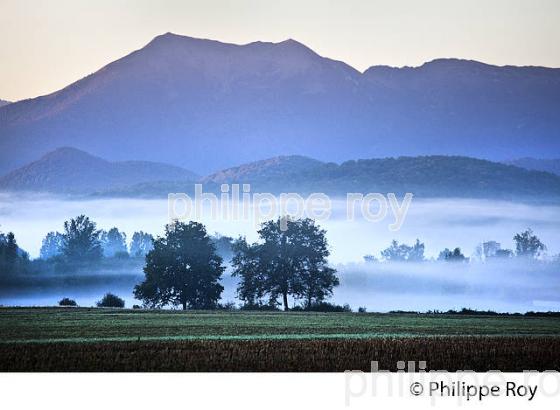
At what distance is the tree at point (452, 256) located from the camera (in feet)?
161

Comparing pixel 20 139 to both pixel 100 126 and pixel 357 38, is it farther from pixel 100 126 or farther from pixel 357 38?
pixel 357 38

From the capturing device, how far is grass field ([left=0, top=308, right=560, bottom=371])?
19656mm

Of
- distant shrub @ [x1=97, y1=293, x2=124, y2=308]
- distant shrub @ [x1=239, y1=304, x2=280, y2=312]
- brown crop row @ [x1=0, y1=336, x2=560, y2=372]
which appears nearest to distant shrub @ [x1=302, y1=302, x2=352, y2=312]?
distant shrub @ [x1=239, y1=304, x2=280, y2=312]

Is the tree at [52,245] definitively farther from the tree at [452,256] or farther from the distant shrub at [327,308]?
the tree at [452,256]

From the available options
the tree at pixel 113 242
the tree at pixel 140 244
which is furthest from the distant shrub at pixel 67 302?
the tree at pixel 113 242

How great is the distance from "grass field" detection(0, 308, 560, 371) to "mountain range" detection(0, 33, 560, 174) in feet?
49.1

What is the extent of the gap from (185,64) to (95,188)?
26.5 feet

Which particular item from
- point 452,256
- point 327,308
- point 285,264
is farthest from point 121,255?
point 327,308

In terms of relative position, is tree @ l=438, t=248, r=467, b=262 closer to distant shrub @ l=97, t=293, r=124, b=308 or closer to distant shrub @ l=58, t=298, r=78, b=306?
distant shrub @ l=97, t=293, r=124, b=308

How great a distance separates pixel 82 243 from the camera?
5897 centimetres

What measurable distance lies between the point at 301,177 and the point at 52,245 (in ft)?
45.4

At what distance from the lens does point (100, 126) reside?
51500 millimetres
